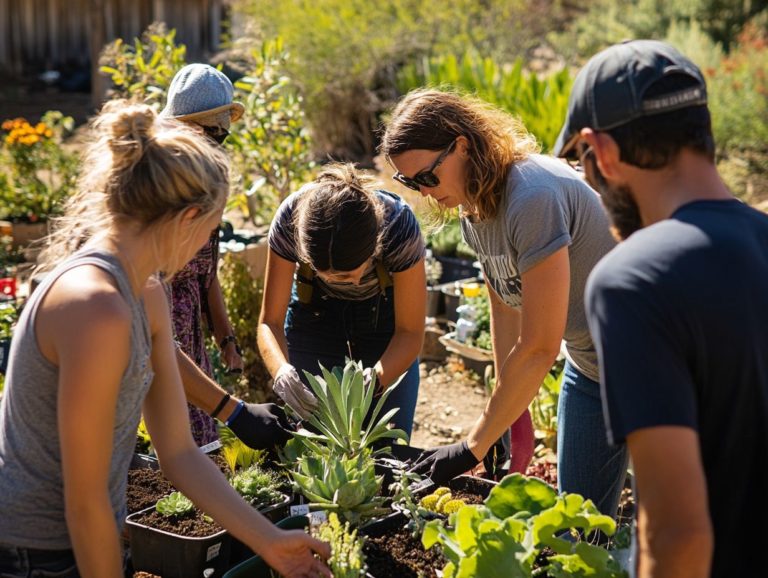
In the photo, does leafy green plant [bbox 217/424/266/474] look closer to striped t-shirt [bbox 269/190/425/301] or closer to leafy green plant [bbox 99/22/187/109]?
striped t-shirt [bbox 269/190/425/301]

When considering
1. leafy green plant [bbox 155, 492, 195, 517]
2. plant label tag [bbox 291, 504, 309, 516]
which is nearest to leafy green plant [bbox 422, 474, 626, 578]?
plant label tag [bbox 291, 504, 309, 516]

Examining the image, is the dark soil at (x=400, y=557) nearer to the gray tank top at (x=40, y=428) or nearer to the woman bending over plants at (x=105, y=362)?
the woman bending over plants at (x=105, y=362)

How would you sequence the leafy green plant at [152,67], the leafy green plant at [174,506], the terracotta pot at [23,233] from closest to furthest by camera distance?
the leafy green plant at [174,506], the leafy green plant at [152,67], the terracotta pot at [23,233]

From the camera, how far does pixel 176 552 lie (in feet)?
7.11

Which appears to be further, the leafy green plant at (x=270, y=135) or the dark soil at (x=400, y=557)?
the leafy green plant at (x=270, y=135)

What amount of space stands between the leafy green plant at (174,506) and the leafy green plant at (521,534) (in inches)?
30.0

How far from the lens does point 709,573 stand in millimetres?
1330

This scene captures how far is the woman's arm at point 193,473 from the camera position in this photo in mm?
1829

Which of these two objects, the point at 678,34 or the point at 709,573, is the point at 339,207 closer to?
the point at 709,573

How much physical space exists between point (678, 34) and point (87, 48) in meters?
11.3

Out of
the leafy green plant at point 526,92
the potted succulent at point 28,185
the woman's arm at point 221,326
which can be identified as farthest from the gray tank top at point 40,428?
the potted succulent at point 28,185

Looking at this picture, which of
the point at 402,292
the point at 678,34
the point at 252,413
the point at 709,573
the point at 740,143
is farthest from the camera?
the point at 678,34

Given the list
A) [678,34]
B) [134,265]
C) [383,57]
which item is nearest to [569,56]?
[678,34]

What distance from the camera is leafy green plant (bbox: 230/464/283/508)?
2.35 meters
